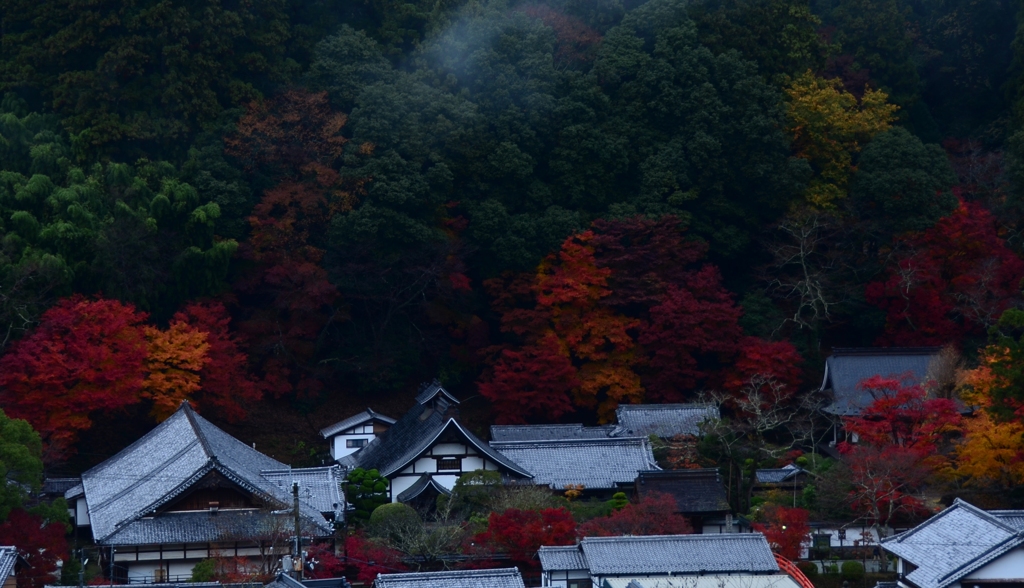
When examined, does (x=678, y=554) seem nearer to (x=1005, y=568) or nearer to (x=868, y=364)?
(x=1005, y=568)

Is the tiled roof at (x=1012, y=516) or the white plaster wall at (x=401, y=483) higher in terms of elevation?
the white plaster wall at (x=401, y=483)

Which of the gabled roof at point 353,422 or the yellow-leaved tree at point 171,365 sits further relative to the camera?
the gabled roof at point 353,422

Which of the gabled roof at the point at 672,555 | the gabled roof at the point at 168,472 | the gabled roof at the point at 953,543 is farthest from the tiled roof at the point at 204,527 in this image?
the gabled roof at the point at 953,543

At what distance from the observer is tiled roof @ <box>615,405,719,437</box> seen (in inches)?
1548

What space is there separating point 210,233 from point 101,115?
455 centimetres

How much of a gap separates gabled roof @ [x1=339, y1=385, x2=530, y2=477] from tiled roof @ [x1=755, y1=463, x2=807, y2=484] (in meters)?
5.77

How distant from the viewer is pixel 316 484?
33312 millimetres

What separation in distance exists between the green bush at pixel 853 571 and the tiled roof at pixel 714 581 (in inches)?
58.1

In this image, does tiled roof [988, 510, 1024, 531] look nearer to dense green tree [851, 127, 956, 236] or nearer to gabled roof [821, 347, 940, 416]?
gabled roof [821, 347, 940, 416]

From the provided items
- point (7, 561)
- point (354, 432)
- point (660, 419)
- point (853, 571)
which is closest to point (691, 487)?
point (853, 571)

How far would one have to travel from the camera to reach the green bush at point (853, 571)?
101 ft

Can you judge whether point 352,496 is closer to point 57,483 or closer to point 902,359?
point 57,483

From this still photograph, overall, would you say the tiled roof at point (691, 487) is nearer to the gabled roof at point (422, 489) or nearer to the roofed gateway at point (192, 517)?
the gabled roof at point (422, 489)

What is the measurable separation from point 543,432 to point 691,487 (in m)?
6.78
